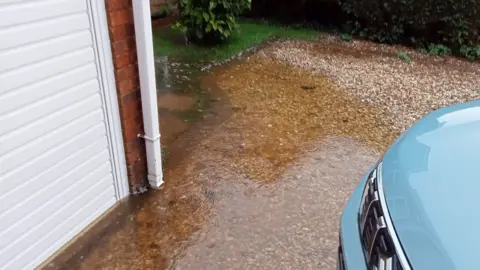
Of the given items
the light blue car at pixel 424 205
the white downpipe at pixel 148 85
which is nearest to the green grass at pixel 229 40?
the white downpipe at pixel 148 85

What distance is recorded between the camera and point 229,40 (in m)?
7.25

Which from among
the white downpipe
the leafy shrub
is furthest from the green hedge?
the white downpipe

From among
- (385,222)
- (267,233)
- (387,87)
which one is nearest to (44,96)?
(267,233)

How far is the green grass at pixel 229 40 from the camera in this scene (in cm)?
660

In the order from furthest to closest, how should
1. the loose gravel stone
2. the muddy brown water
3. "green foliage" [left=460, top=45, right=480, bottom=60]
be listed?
1. "green foliage" [left=460, top=45, right=480, bottom=60]
2. the loose gravel stone
3. the muddy brown water

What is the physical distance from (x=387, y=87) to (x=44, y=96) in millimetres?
4422

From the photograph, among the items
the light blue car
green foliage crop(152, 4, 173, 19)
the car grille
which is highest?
the light blue car

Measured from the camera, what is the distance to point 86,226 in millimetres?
2846

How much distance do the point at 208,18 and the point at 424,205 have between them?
18.6ft

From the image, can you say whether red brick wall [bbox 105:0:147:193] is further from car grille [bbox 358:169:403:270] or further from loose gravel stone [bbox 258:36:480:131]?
loose gravel stone [bbox 258:36:480:131]

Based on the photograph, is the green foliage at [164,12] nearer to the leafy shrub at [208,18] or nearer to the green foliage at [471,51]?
the leafy shrub at [208,18]

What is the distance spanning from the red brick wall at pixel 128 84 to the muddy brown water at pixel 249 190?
0.23m

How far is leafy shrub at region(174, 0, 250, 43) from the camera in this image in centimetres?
653

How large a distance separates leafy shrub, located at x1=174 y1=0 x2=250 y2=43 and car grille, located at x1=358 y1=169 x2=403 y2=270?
17.2ft
